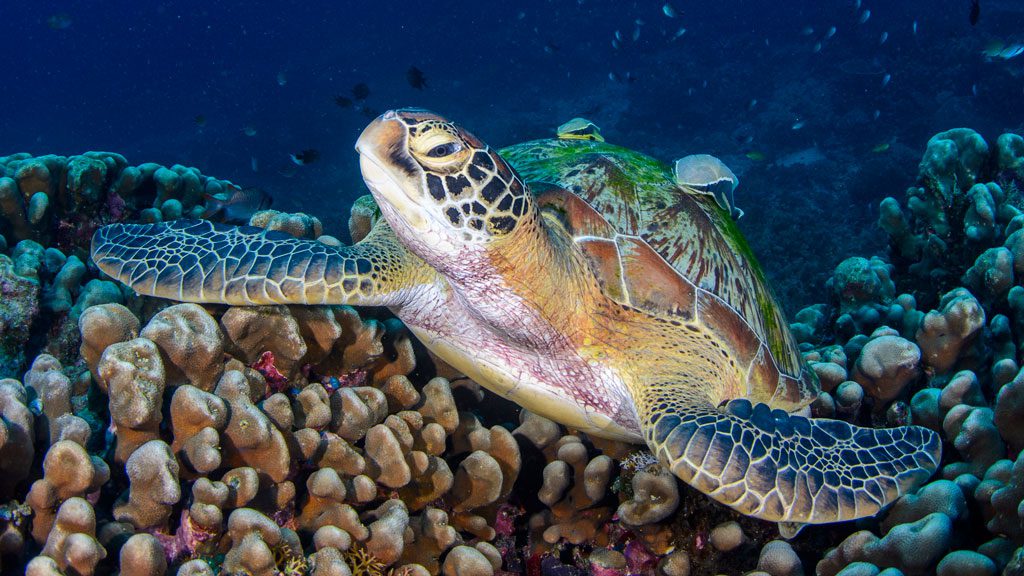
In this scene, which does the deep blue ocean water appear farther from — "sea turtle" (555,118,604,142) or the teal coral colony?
the teal coral colony

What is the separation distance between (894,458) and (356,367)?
7.75 ft

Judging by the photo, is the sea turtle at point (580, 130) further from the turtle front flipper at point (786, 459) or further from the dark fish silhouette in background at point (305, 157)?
the dark fish silhouette in background at point (305, 157)

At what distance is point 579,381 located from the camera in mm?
2693

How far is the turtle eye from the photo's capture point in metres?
2.09

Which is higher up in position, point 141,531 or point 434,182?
point 434,182

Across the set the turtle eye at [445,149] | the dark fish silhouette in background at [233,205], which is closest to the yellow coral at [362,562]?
the turtle eye at [445,149]

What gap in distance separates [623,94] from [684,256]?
22.6 m

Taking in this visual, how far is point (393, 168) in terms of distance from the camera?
2.07m

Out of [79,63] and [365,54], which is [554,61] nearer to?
[365,54]

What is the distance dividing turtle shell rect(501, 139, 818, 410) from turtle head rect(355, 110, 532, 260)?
76 centimetres

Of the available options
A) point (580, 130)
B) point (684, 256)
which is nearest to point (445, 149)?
point (684, 256)

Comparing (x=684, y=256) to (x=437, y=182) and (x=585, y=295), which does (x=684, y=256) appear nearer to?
(x=585, y=295)

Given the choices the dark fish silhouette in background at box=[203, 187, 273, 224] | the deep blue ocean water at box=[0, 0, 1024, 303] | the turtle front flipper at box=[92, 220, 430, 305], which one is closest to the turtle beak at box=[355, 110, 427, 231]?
the turtle front flipper at box=[92, 220, 430, 305]

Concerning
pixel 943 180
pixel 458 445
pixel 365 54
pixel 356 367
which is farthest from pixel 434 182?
pixel 365 54
